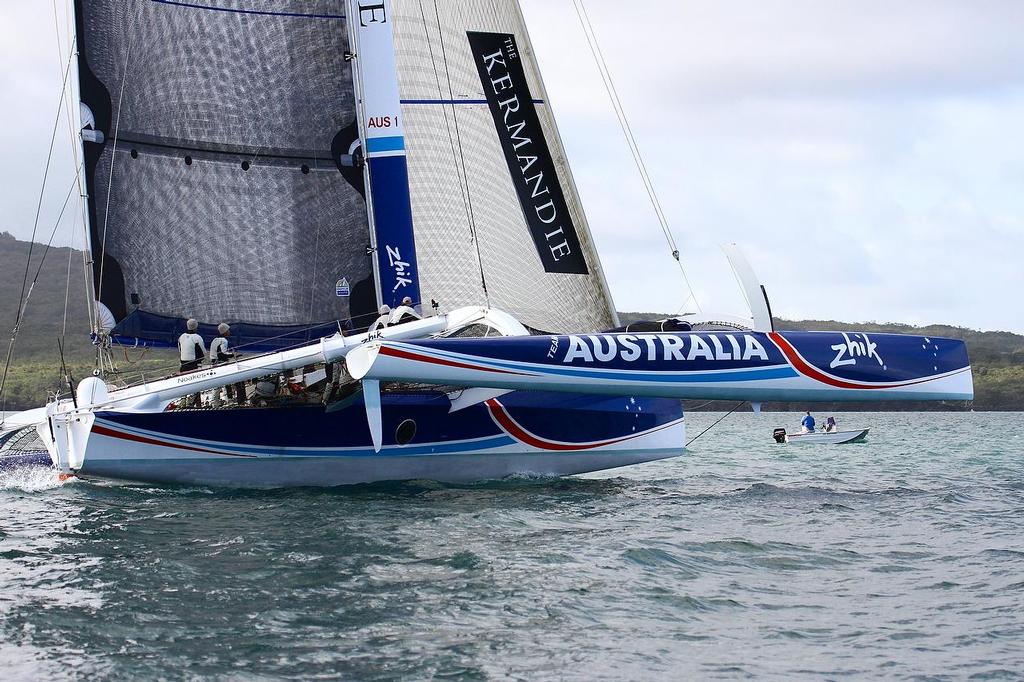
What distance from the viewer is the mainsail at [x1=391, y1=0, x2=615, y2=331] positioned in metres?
13.4

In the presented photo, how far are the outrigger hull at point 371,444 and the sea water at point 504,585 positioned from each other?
29 centimetres

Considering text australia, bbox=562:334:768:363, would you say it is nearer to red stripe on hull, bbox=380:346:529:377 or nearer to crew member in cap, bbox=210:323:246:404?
red stripe on hull, bbox=380:346:529:377

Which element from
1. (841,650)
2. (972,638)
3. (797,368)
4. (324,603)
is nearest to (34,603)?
(324,603)

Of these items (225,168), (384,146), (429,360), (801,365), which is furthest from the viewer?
(384,146)

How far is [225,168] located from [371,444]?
3.71 metres

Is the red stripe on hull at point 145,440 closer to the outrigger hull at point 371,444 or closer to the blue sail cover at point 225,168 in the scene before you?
the outrigger hull at point 371,444

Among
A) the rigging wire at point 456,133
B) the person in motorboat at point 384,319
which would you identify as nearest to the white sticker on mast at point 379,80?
the rigging wire at point 456,133

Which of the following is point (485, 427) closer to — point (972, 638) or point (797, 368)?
point (797, 368)

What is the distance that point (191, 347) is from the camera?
11.8m

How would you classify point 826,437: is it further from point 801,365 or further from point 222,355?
point 222,355

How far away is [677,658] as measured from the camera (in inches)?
210

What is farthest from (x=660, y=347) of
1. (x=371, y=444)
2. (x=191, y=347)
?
(x=191, y=347)

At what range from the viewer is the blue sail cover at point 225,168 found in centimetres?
1256

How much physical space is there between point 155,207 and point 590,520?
6.20m
